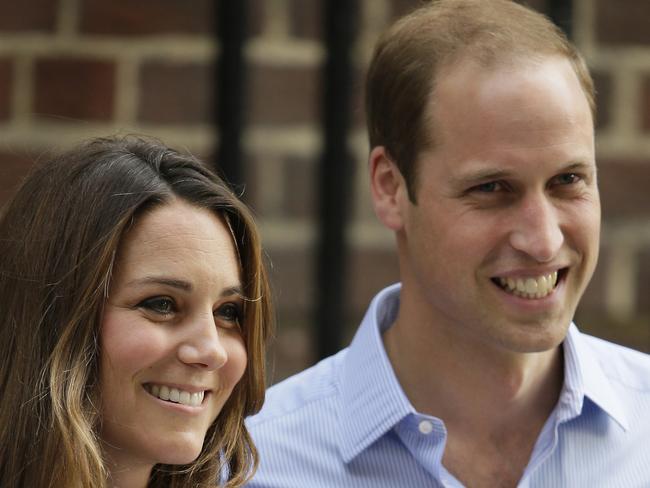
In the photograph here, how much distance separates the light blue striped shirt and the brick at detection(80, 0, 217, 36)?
37.7 inches

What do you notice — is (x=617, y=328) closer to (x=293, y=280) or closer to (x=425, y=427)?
(x=293, y=280)

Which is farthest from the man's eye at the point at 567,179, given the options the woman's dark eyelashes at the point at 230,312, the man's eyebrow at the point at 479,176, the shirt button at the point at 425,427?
the woman's dark eyelashes at the point at 230,312

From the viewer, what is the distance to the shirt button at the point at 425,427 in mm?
3596

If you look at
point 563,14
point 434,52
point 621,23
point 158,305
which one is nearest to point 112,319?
point 158,305

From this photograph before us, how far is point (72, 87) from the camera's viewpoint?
400 cm

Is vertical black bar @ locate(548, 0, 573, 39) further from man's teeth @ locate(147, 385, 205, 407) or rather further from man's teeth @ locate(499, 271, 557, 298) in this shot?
man's teeth @ locate(147, 385, 205, 407)

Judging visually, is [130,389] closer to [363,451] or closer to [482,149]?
[363,451]

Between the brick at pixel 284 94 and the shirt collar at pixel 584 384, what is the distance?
93cm

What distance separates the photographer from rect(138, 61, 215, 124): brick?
4074 millimetres

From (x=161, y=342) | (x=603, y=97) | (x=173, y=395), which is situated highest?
(x=603, y=97)

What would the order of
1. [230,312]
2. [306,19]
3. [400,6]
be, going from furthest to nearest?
[400,6] < [306,19] < [230,312]

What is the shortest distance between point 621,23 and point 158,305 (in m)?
1.84

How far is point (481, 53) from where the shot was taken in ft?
12.1

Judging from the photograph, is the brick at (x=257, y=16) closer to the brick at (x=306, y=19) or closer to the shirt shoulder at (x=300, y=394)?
the brick at (x=306, y=19)
